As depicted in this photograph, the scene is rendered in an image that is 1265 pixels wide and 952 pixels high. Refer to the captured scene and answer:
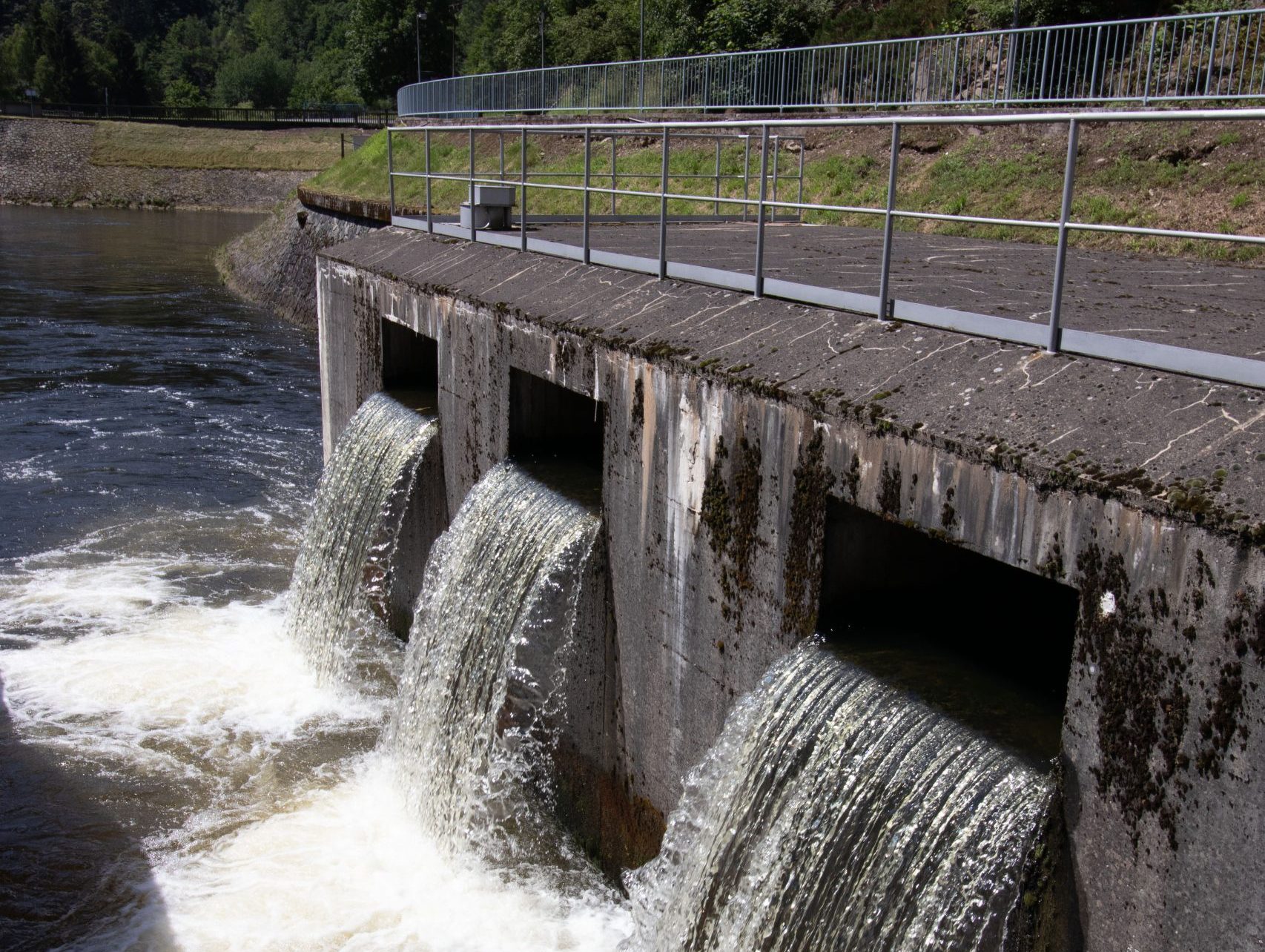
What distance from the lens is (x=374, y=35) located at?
240 feet

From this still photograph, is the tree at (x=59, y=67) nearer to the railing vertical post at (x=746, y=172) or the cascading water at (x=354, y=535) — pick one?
the railing vertical post at (x=746, y=172)

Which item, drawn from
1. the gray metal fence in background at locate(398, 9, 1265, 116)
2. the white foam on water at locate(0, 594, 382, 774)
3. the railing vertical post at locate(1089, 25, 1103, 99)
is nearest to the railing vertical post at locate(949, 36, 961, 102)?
the gray metal fence in background at locate(398, 9, 1265, 116)

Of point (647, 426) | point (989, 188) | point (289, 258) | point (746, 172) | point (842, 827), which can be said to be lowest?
point (289, 258)

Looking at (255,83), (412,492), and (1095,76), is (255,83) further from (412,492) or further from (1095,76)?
(412,492)

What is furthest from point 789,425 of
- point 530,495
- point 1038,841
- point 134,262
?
point 134,262

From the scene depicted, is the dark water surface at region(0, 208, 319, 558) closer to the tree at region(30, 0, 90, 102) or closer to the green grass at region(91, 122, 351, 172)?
the green grass at region(91, 122, 351, 172)

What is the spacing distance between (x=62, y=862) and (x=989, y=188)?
13108 millimetres

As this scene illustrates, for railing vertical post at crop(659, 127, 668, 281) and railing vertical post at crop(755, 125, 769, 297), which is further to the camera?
railing vertical post at crop(659, 127, 668, 281)

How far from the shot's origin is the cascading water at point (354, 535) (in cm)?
1001

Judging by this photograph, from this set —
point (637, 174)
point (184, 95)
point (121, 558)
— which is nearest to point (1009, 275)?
point (637, 174)

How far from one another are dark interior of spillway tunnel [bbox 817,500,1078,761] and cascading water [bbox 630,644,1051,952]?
0.60 ft

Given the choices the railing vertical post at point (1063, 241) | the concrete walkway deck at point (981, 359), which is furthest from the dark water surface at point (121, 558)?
the railing vertical post at point (1063, 241)

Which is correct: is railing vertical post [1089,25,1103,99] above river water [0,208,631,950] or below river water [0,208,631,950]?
above

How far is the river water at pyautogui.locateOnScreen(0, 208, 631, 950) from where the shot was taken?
705 cm
